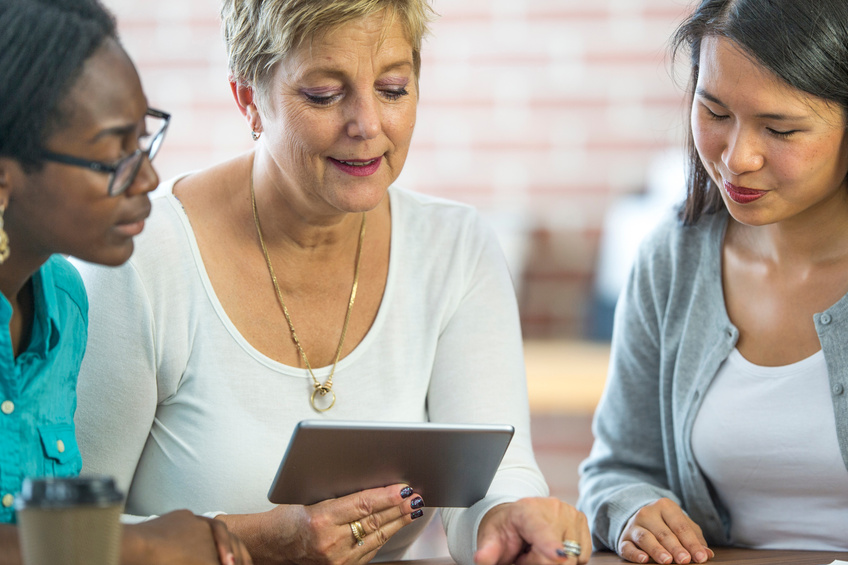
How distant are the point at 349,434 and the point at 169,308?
519mm

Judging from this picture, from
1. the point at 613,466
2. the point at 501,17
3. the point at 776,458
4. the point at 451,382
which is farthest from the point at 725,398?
the point at 501,17


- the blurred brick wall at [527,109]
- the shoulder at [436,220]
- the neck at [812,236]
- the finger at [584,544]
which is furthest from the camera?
the blurred brick wall at [527,109]

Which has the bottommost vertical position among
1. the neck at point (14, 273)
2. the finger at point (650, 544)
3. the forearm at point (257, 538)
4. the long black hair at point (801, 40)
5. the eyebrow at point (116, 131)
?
the finger at point (650, 544)

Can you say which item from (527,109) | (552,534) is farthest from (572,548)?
(527,109)

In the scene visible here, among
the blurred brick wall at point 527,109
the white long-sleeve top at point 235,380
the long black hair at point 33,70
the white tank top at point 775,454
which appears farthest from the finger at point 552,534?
the blurred brick wall at point 527,109

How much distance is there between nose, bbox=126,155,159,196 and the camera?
3.56ft

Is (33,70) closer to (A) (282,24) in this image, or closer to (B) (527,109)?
(A) (282,24)

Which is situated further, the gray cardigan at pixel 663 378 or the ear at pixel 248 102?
the gray cardigan at pixel 663 378

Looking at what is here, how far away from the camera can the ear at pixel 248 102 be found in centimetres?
157

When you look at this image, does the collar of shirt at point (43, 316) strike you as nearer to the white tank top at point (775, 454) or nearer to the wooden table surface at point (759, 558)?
the wooden table surface at point (759, 558)

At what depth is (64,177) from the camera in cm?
104

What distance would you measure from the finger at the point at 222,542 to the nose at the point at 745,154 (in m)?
0.96

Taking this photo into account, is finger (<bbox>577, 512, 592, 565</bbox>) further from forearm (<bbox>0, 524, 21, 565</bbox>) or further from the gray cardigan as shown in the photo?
forearm (<bbox>0, 524, 21, 565</bbox>)

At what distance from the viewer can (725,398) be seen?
5.50ft
